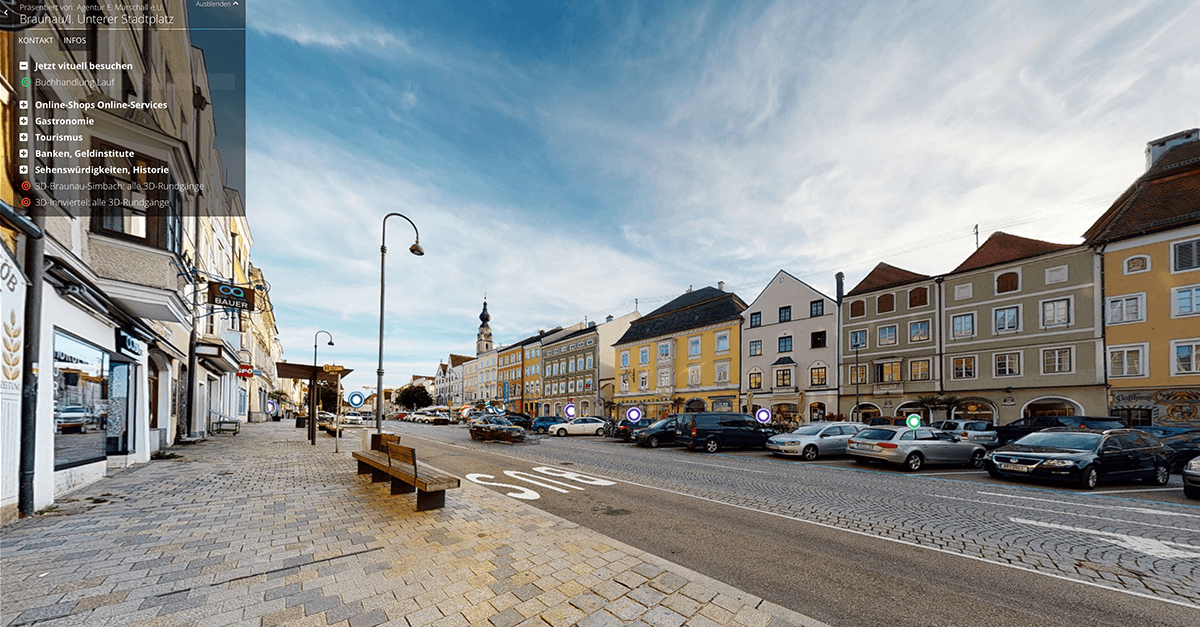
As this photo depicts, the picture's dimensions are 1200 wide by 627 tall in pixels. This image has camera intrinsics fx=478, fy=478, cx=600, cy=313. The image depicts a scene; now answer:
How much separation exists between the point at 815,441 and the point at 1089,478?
7.42m

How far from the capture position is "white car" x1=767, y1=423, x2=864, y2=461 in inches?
689

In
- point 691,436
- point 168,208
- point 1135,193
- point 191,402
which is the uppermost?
point 1135,193

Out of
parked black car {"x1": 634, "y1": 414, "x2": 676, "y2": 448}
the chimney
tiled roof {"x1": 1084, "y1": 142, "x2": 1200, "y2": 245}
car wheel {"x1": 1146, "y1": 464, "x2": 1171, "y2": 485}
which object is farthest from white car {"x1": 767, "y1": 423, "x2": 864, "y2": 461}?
the chimney

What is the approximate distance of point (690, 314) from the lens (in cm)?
4572

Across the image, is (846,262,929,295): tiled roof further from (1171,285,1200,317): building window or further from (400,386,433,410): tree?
(400,386,433,410): tree

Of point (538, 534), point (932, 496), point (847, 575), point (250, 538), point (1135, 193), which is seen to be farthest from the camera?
point (1135, 193)

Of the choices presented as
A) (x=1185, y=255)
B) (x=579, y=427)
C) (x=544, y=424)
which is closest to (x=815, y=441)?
(x=579, y=427)

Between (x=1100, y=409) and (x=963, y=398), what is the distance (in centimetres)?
579

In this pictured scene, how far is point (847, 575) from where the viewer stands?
197 inches

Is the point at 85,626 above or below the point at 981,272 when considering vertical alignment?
below

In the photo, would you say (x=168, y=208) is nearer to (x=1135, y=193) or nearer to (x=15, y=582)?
(x=15, y=582)

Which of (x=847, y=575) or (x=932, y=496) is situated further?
(x=932, y=496)

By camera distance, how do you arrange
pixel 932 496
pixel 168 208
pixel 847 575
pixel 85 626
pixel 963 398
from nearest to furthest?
1. pixel 85 626
2. pixel 847 575
3. pixel 932 496
4. pixel 168 208
5. pixel 963 398

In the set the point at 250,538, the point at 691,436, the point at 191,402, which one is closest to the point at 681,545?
the point at 250,538
